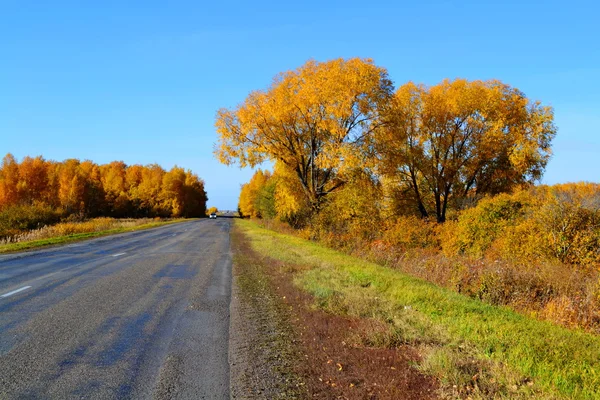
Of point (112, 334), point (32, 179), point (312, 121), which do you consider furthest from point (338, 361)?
point (32, 179)

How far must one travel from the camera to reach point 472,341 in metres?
6.24

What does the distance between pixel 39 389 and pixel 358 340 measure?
4148 mm

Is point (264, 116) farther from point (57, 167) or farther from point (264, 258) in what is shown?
point (57, 167)

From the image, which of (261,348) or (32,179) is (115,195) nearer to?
(32,179)

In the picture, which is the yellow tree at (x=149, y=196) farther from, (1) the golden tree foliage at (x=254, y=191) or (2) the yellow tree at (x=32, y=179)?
(2) the yellow tree at (x=32, y=179)

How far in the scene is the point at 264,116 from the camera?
29.4 metres

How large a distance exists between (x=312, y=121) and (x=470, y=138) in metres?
14.8

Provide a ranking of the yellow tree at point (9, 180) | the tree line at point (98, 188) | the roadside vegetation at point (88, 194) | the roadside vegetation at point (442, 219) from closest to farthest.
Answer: the roadside vegetation at point (442, 219), the roadside vegetation at point (88, 194), the yellow tree at point (9, 180), the tree line at point (98, 188)

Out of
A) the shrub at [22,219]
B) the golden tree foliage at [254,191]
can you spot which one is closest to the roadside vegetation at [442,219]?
the shrub at [22,219]

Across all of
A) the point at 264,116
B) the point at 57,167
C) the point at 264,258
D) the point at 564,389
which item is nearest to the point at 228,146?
the point at 264,116

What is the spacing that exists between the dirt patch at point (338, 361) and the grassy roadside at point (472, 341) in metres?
0.23

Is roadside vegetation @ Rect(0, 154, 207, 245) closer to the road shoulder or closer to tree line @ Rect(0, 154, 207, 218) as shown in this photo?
tree line @ Rect(0, 154, 207, 218)

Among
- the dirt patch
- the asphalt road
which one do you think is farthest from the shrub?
the dirt patch

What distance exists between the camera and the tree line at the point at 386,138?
2720 centimetres
